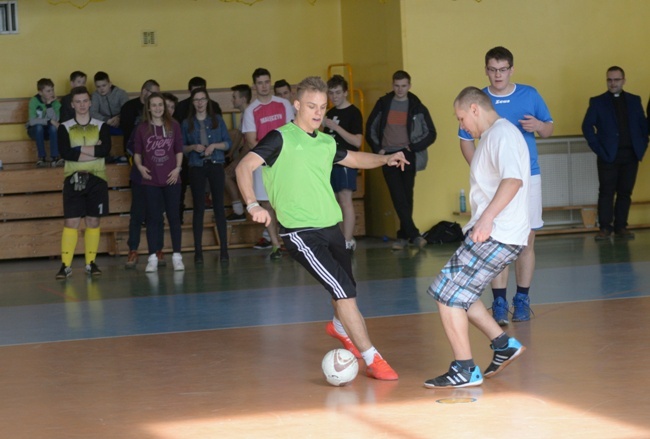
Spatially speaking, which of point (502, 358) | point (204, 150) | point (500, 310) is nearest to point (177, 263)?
point (204, 150)

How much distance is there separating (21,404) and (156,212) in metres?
6.43

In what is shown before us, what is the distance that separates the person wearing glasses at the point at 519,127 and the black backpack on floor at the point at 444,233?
6.05m

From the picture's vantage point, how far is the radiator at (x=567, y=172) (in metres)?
14.4

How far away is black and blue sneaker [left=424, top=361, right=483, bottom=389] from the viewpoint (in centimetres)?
534

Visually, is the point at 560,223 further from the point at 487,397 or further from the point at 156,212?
the point at 487,397

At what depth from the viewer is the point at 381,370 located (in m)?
5.61

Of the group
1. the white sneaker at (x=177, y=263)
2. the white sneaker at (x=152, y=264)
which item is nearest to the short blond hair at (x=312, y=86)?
the white sneaker at (x=177, y=263)

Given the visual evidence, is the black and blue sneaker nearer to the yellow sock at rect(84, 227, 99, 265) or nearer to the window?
the yellow sock at rect(84, 227, 99, 265)

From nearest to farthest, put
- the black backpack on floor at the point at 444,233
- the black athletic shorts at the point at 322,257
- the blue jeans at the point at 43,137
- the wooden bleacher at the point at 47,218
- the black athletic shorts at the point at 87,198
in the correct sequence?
the black athletic shorts at the point at 322,257 → the black athletic shorts at the point at 87,198 → the black backpack on floor at the point at 444,233 → the wooden bleacher at the point at 47,218 → the blue jeans at the point at 43,137

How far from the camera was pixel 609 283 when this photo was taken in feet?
29.2

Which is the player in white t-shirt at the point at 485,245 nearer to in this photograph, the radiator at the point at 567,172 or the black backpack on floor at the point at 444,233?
the black backpack on floor at the point at 444,233

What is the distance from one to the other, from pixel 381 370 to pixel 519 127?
2.47 meters

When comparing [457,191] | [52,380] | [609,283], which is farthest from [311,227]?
[457,191]

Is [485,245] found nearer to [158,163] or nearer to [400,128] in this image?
[158,163]
